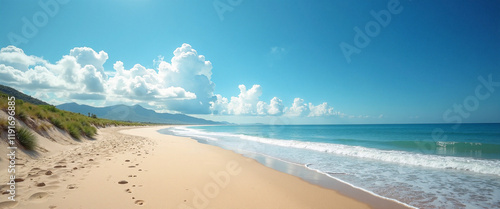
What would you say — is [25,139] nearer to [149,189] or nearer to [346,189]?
[149,189]

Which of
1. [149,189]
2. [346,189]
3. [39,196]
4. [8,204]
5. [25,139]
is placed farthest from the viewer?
[25,139]

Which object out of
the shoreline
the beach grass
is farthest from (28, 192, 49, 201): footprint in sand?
the shoreline

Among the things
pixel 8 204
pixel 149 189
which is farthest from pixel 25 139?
pixel 149 189

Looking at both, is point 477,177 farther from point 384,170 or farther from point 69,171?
point 69,171

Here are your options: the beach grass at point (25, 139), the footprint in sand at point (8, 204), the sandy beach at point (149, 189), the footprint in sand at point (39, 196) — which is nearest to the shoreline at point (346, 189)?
the sandy beach at point (149, 189)

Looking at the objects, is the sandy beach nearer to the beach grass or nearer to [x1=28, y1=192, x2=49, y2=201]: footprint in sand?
[x1=28, y1=192, x2=49, y2=201]: footprint in sand

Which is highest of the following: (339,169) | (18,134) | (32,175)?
(18,134)

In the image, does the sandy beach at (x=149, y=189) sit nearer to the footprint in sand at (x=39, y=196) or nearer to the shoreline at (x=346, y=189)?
the footprint in sand at (x=39, y=196)

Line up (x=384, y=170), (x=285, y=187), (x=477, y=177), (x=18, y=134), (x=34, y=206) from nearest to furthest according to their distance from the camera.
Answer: (x=34, y=206)
(x=285, y=187)
(x=18, y=134)
(x=477, y=177)
(x=384, y=170)

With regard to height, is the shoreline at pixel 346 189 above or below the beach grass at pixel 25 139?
below

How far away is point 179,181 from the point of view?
5.72 metres

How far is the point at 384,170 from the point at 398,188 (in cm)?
301

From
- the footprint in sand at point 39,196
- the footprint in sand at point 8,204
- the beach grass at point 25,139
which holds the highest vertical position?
the beach grass at point 25,139

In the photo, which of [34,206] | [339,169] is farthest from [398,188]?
[34,206]
